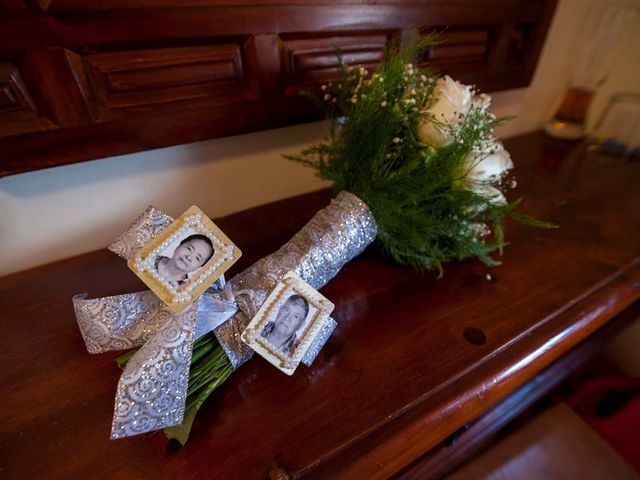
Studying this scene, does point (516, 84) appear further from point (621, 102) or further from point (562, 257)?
point (562, 257)

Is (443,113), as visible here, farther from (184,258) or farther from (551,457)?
(551,457)

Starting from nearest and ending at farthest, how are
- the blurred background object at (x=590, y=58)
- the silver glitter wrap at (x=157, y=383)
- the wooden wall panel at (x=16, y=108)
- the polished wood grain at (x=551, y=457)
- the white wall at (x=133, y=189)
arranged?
the silver glitter wrap at (x=157, y=383) → the wooden wall panel at (x=16, y=108) → the white wall at (x=133, y=189) → the polished wood grain at (x=551, y=457) → the blurred background object at (x=590, y=58)

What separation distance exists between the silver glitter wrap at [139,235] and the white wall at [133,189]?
285mm

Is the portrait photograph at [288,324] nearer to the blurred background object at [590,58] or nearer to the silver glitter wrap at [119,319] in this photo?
the silver glitter wrap at [119,319]

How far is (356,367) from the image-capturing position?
428 mm

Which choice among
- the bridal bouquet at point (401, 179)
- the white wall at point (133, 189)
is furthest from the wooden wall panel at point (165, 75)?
the bridal bouquet at point (401, 179)

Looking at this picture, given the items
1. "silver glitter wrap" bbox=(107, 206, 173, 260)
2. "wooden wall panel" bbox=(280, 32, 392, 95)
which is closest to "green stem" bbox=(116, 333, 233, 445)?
"silver glitter wrap" bbox=(107, 206, 173, 260)

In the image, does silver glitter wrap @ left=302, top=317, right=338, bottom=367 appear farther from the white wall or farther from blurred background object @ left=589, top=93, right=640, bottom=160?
blurred background object @ left=589, top=93, right=640, bottom=160

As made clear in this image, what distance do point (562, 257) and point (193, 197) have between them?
719 mm

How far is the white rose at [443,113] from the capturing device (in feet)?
1.51

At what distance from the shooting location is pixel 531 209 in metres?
0.75

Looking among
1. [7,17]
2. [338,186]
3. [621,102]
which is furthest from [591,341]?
[7,17]

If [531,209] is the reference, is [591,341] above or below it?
below

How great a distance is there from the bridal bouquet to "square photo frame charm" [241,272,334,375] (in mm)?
19
